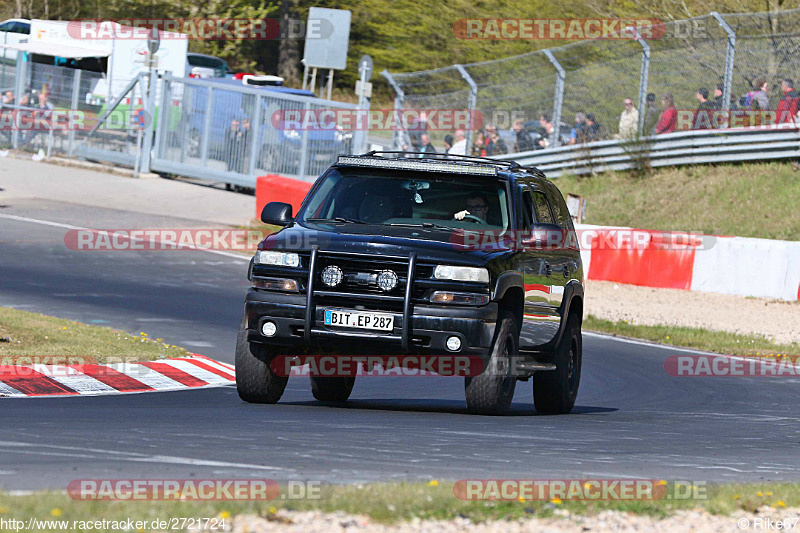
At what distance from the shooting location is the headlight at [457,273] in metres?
8.53

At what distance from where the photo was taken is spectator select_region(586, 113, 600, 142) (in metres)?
28.1

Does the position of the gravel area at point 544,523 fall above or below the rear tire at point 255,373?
above

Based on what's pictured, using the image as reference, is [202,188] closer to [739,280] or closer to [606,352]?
[739,280]

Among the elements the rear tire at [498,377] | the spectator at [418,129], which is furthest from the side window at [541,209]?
the spectator at [418,129]

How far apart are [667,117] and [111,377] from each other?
58.4 feet

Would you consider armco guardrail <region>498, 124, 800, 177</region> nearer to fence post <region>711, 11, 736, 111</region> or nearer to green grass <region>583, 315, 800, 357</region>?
fence post <region>711, 11, 736, 111</region>

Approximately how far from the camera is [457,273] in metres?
8.53

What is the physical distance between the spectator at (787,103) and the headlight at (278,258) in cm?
1678

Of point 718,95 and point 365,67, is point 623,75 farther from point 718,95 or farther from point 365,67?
point 365,67

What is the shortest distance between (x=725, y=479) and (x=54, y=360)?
21.1 feet

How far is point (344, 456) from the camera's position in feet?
21.9

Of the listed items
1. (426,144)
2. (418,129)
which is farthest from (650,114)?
(418,129)

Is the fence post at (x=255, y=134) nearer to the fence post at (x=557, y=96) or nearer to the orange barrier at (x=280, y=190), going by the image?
the orange barrier at (x=280, y=190)

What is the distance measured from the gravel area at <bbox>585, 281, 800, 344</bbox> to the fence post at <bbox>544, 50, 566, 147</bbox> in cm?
850
